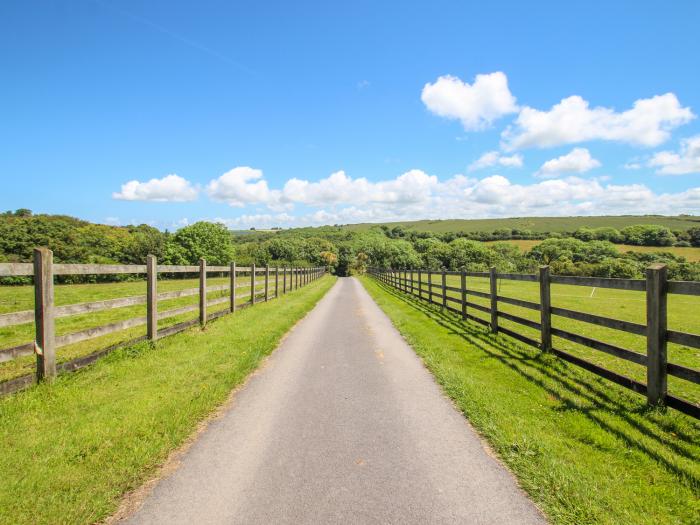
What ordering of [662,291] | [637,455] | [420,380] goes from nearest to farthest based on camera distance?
[637,455], [662,291], [420,380]

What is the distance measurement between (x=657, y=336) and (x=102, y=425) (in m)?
6.38

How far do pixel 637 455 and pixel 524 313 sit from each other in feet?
49.6

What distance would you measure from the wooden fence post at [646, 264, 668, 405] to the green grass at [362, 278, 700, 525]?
0.28 metres

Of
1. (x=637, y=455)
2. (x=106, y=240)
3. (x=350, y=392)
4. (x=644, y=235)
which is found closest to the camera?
(x=637, y=455)

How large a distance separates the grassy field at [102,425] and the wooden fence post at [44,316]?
0.87ft

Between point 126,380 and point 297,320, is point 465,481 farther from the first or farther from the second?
point 297,320

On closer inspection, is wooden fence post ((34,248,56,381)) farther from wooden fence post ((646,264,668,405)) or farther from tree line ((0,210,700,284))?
tree line ((0,210,700,284))

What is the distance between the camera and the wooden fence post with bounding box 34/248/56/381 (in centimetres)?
538

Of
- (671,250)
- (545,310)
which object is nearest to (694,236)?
(671,250)

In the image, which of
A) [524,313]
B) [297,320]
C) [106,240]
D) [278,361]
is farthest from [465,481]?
[106,240]

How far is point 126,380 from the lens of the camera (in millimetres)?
5797

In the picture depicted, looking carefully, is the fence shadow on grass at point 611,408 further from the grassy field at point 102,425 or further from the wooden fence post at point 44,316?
the wooden fence post at point 44,316

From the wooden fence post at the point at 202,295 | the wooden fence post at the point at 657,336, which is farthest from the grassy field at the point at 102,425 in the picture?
the wooden fence post at the point at 657,336

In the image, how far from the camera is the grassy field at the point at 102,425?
2969 millimetres
